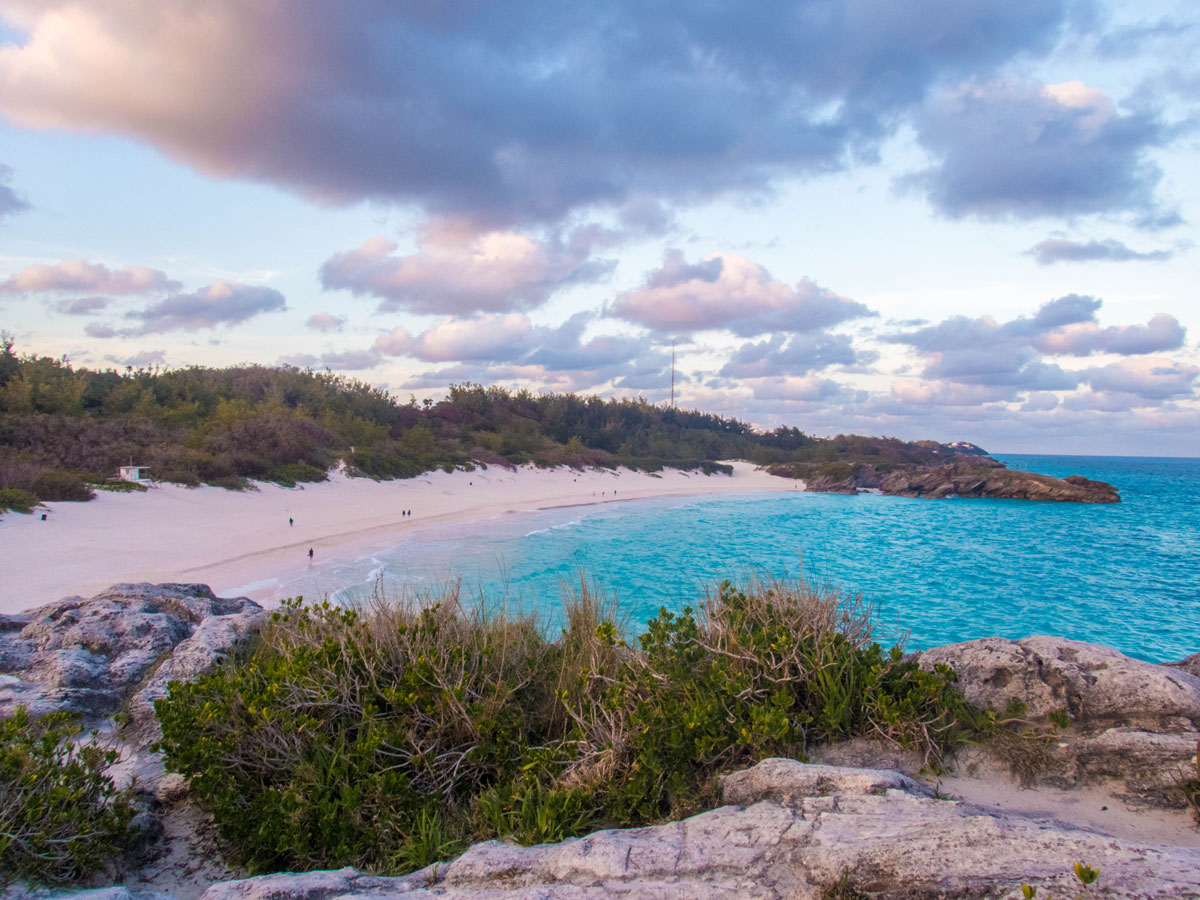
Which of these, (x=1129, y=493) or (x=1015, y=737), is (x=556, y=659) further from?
(x=1129, y=493)

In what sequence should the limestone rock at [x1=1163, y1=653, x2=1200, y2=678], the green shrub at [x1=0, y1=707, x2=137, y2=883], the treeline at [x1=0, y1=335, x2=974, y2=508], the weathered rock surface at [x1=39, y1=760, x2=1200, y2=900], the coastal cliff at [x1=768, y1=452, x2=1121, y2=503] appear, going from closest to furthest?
1. the weathered rock surface at [x1=39, y1=760, x2=1200, y2=900]
2. the green shrub at [x1=0, y1=707, x2=137, y2=883]
3. the limestone rock at [x1=1163, y1=653, x2=1200, y2=678]
4. the treeline at [x1=0, y1=335, x2=974, y2=508]
5. the coastal cliff at [x1=768, y1=452, x2=1121, y2=503]

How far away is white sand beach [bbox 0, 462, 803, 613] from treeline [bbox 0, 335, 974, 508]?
0.77 meters

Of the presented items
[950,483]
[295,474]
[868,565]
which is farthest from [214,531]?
[950,483]

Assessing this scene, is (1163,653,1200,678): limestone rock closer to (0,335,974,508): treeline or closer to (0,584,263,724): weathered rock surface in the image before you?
(0,584,263,724): weathered rock surface

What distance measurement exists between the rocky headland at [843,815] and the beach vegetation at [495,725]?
0.25m

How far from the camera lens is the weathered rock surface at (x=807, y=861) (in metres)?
1.94

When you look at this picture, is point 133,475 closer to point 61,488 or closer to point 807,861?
point 61,488

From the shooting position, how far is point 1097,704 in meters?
3.50

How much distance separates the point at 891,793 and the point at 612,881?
1252mm

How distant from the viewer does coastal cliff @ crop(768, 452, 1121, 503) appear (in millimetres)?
36469

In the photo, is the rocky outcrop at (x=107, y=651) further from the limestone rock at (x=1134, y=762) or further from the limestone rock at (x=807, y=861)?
the limestone rock at (x=1134, y=762)

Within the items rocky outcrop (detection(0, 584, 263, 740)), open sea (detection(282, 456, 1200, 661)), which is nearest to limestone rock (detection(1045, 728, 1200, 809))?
open sea (detection(282, 456, 1200, 661))

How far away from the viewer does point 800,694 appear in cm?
371

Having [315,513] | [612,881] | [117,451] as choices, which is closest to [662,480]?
[315,513]
